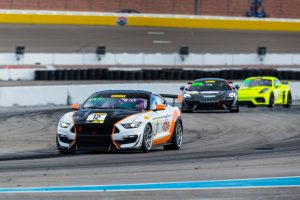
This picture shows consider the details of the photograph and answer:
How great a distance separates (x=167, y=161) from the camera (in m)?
13.3

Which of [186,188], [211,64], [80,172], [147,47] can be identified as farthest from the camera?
[147,47]

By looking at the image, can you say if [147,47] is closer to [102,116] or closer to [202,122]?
[202,122]

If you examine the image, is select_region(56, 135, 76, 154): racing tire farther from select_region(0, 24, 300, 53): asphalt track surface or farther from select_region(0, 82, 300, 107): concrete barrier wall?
select_region(0, 24, 300, 53): asphalt track surface

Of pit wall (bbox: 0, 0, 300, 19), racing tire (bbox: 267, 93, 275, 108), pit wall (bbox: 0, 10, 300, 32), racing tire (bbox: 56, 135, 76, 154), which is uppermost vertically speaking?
pit wall (bbox: 0, 0, 300, 19)

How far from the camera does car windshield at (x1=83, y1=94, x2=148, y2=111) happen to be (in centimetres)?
1548

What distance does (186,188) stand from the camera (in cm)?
977

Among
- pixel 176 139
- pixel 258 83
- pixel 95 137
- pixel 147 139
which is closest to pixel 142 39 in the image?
pixel 258 83

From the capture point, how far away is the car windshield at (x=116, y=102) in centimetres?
1548

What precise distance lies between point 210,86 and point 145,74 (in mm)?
11745

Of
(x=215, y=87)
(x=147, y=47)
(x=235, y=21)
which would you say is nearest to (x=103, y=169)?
(x=215, y=87)

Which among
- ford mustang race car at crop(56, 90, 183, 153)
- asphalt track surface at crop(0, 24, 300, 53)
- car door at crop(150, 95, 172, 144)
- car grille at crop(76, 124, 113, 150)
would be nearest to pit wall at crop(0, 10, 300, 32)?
asphalt track surface at crop(0, 24, 300, 53)

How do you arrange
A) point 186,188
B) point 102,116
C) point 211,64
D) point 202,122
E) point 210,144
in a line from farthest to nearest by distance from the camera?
point 211,64, point 202,122, point 210,144, point 102,116, point 186,188

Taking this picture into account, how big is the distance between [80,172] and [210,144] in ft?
20.7

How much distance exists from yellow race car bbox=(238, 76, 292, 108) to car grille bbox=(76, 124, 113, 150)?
16.3m
